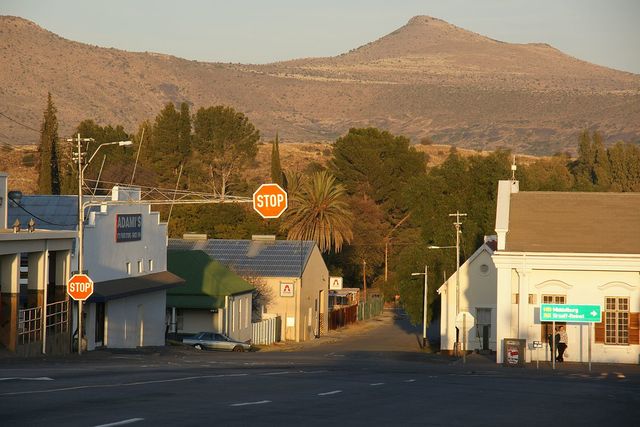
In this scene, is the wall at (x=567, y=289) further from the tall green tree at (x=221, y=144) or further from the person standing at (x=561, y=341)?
the tall green tree at (x=221, y=144)

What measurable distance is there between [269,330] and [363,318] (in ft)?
76.8

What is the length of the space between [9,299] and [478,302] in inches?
1279

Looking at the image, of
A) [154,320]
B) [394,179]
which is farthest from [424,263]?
[394,179]

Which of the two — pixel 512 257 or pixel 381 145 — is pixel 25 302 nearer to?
pixel 512 257

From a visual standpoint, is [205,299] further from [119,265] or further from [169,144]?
[169,144]

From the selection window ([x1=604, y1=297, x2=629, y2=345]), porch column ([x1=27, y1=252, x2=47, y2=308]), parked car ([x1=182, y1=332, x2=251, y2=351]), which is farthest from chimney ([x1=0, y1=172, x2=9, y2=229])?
window ([x1=604, y1=297, x2=629, y2=345])

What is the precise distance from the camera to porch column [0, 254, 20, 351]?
128 feet

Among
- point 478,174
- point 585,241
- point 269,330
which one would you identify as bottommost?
point 269,330

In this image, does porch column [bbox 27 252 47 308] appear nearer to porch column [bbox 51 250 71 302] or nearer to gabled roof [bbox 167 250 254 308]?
porch column [bbox 51 250 71 302]

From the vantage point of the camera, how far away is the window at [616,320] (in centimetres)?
4547

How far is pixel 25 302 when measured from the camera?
137ft

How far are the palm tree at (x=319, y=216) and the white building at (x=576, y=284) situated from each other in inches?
1878

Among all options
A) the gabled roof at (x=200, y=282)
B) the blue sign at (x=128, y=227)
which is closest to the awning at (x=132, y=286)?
the blue sign at (x=128, y=227)

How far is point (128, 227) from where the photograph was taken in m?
55.3
